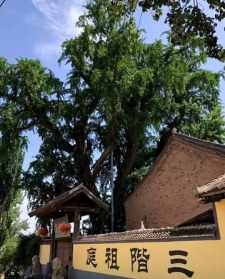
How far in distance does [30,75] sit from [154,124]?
921 centimetres

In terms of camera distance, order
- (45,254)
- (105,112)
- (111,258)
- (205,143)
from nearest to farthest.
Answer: (111,258), (45,254), (205,143), (105,112)

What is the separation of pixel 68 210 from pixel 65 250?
64.9 inches

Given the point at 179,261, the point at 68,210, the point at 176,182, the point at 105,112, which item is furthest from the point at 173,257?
the point at 105,112

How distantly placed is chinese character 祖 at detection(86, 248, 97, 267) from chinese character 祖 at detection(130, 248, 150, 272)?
243 cm

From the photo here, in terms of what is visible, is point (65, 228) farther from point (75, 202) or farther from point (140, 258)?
point (140, 258)

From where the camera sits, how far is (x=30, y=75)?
24.5 m

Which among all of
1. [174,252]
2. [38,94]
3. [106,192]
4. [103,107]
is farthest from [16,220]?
[174,252]

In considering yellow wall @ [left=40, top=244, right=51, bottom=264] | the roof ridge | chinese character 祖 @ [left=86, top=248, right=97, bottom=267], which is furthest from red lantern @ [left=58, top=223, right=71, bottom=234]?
the roof ridge

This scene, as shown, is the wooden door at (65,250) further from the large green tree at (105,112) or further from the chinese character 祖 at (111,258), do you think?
the large green tree at (105,112)

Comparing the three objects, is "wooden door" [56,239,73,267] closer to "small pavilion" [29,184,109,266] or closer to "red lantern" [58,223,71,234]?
"small pavilion" [29,184,109,266]

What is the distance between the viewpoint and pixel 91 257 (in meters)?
11.7

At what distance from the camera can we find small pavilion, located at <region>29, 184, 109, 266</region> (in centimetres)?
1292

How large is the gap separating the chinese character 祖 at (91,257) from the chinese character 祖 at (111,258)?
2.97 ft

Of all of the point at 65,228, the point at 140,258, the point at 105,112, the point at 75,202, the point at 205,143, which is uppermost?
the point at 105,112
